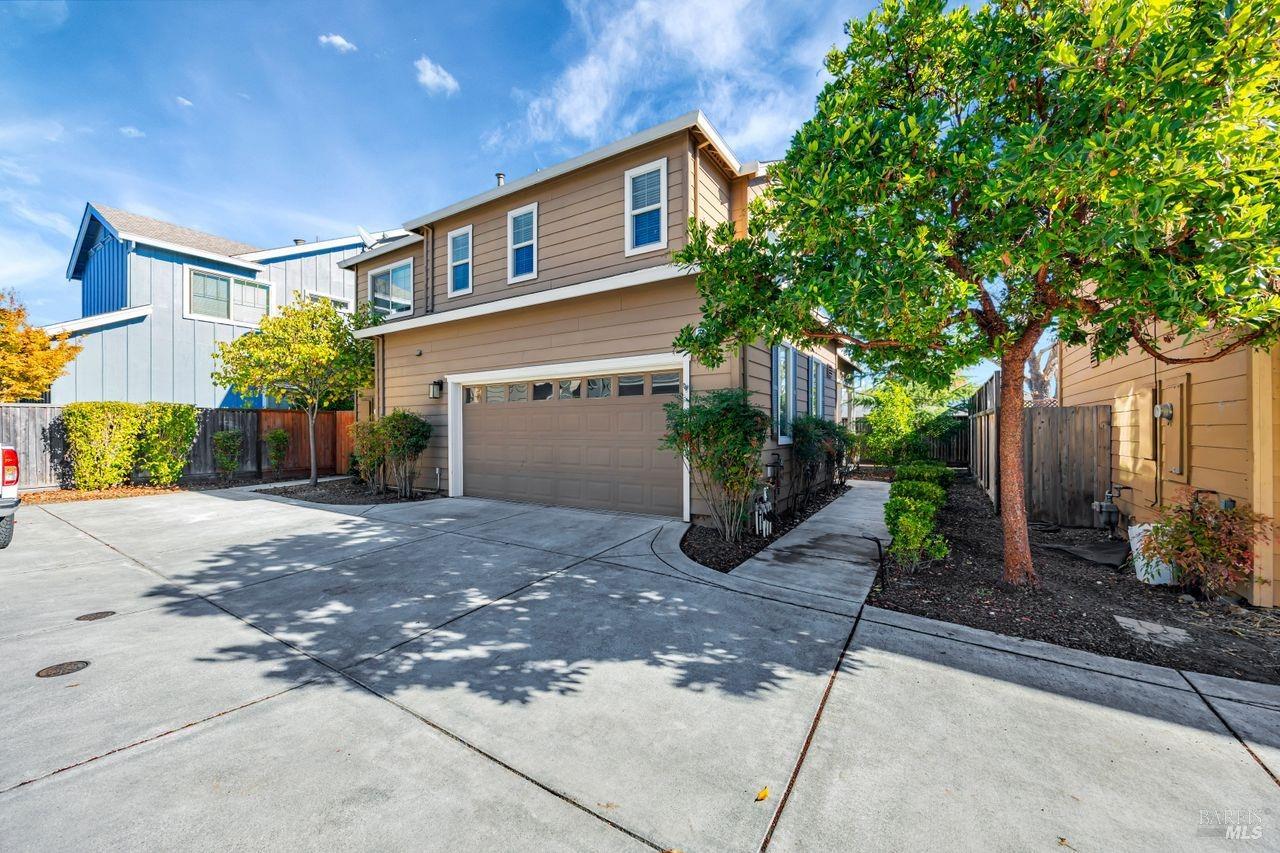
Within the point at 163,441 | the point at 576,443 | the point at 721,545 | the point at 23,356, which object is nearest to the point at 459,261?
the point at 576,443

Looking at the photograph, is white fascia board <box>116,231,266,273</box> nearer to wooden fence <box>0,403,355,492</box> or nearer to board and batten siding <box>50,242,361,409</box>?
board and batten siding <box>50,242,361,409</box>

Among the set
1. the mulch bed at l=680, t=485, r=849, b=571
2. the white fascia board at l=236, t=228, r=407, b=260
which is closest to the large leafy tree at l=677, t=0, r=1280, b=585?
the mulch bed at l=680, t=485, r=849, b=571

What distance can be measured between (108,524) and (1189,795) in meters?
10.6

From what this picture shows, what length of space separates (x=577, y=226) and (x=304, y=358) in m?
6.36

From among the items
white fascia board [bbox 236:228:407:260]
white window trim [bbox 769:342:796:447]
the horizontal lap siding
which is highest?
white fascia board [bbox 236:228:407:260]

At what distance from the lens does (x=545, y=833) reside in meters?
1.70

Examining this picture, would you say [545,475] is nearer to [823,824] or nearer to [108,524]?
[108,524]

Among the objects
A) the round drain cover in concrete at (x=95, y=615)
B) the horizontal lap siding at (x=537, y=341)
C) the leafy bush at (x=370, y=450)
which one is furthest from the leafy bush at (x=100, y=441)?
the round drain cover in concrete at (x=95, y=615)

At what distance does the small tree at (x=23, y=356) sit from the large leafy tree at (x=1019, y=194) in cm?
1377

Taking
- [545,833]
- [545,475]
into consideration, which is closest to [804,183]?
[545,833]

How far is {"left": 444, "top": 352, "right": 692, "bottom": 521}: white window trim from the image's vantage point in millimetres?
6664

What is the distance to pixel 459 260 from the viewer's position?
9336 mm

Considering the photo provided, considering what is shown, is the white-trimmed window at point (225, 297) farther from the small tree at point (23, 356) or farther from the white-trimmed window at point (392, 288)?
the white-trimmed window at point (392, 288)

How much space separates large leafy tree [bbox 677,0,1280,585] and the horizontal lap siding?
199cm
